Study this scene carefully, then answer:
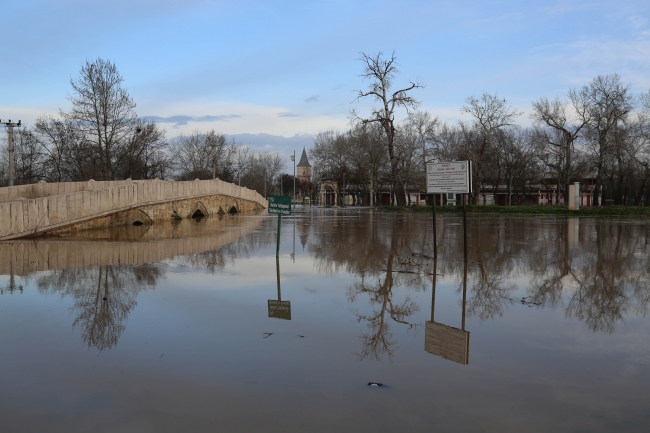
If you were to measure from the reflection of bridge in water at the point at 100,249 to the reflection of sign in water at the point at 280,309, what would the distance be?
559 centimetres

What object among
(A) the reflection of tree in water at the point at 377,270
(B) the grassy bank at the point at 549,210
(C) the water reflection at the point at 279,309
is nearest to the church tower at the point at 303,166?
(B) the grassy bank at the point at 549,210

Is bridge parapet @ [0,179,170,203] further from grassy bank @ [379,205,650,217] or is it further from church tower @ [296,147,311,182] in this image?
church tower @ [296,147,311,182]

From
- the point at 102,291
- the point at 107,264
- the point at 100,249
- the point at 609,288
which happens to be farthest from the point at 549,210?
the point at 102,291

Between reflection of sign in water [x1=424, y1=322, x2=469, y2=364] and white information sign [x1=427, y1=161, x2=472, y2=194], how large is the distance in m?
5.78

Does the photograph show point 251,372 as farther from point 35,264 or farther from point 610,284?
point 35,264

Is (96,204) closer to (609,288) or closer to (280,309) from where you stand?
(280,309)

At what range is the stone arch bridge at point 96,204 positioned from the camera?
18172 mm

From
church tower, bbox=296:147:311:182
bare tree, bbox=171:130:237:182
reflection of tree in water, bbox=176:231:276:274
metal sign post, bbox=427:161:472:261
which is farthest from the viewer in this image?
church tower, bbox=296:147:311:182

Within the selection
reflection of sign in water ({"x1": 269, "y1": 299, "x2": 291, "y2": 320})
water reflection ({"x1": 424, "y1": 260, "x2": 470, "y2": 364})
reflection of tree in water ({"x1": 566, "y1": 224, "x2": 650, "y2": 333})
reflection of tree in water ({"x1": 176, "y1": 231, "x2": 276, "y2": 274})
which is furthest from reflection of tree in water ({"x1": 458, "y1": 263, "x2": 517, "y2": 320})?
reflection of tree in water ({"x1": 176, "y1": 231, "x2": 276, "y2": 274})

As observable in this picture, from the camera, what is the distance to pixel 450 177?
1238 cm

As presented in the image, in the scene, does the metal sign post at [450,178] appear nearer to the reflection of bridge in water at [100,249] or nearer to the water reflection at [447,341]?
the water reflection at [447,341]

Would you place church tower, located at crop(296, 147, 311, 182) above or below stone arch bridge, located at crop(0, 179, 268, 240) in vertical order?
above

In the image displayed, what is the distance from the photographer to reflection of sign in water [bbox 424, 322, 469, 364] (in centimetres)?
546

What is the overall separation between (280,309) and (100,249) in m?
9.32
